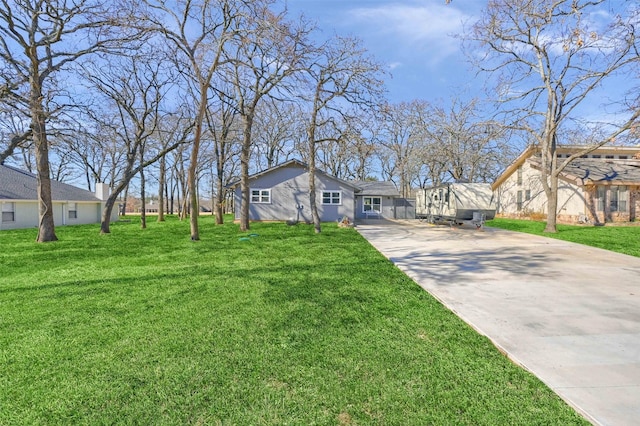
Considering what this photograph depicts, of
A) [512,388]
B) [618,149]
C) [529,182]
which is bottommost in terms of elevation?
[512,388]

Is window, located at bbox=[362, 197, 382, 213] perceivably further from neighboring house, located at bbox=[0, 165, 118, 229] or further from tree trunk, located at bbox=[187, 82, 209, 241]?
neighboring house, located at bbox=[0, 165, 118, 229]

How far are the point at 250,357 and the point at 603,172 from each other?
86.6ft

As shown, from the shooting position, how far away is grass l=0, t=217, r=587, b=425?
2338 millimetres

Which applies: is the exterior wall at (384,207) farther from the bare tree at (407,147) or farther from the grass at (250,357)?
the grass at (250,357)

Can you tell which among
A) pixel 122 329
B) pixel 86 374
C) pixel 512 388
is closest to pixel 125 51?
pixel 122 329

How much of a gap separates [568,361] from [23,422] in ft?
15.1

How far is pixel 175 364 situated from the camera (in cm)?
300

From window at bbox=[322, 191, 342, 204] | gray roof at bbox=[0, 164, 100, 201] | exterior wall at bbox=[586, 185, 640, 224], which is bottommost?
exterior wall at bbox=[586, 185, 640, 224]

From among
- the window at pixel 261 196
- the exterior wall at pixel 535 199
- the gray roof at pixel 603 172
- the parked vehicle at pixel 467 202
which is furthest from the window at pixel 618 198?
the window at pixel 261 196

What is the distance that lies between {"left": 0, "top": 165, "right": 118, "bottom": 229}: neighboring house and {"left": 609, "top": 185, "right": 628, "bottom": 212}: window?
36016 mm

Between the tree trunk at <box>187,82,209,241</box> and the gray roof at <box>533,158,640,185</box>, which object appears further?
the gray roof at <box>533,158,640,185</box>

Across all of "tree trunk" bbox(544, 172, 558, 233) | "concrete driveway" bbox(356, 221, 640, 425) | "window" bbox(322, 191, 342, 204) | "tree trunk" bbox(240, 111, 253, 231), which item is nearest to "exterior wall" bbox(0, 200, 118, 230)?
"tree trunk" bbox(240, 111, 253, 231)

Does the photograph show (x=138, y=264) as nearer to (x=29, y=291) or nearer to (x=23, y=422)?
(x=29, y=291)

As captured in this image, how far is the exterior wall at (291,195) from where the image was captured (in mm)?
21875
